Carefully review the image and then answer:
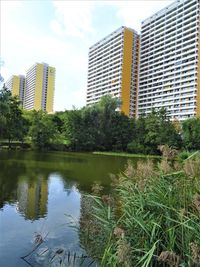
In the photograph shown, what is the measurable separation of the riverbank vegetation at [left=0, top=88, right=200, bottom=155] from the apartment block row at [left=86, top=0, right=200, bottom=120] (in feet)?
79.6

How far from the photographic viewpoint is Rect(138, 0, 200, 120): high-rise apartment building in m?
80.1

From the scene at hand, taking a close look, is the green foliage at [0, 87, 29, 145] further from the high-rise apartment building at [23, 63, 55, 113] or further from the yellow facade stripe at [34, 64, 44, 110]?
the yellow facade stripe at [34, 64, 44, 110]

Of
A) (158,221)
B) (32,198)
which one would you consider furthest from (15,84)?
(158,221)

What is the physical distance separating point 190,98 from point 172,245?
78762 millimetres

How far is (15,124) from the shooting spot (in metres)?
45.9

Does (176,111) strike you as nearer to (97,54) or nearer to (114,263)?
(97,54)

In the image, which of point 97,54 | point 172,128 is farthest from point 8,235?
point 97,54

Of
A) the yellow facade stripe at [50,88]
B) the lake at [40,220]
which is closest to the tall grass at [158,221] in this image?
the lake at [40,220]

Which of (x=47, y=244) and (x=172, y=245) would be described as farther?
(x=47, y=244)

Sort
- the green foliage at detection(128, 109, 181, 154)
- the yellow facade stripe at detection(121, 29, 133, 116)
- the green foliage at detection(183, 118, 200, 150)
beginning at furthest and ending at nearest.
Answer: the yellow facade stripe at detection(121, 29, 133, 116), the green foliage at detection(128, 109, 181, 154), the green foliage at detection(183, 118, 200, 150)

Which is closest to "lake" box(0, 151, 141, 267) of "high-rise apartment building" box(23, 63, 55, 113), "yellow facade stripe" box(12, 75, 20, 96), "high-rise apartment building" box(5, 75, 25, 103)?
"high-rise apartment building" box(23, 63, 55, 113)

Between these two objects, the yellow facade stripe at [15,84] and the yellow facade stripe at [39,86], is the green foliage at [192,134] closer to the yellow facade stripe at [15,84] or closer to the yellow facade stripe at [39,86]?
the yellow facade stripe at [39,86]

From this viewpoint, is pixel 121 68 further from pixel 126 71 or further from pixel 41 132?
pixel 41 132

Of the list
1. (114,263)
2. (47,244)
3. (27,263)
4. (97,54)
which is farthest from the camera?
(97,54)
